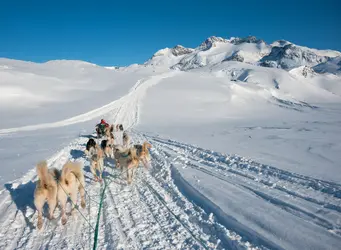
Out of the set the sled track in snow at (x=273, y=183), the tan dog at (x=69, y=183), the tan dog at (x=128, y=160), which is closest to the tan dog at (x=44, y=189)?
the tan dog at (x=69, y=183)

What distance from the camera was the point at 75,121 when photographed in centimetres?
2022

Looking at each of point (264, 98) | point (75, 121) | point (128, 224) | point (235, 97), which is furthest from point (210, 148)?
point (264, 98)

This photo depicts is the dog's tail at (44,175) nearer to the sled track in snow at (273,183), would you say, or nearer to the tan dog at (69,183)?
the tan dog at (69,183)

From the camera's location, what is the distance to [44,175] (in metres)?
4.64

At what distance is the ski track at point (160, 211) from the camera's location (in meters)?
4.31

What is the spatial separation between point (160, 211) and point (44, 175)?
2.18 metres

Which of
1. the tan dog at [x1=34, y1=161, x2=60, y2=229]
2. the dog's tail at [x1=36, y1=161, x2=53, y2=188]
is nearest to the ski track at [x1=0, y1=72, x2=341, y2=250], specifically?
the tan dog at [x1=34, y1=161, x2=60, y2=229]

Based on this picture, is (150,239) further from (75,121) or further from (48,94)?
(48,94)

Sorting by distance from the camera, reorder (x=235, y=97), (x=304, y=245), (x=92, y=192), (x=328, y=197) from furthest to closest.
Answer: (x=235, y=97) < (x=92, y=192) < (x=328, y=197) < (x=304, y=245)

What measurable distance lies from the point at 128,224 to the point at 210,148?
20.0 ft

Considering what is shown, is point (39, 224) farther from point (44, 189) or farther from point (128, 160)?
point (128, 160)

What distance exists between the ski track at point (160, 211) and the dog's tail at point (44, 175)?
2.48 feet

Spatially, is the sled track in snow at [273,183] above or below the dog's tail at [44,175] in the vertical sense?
below

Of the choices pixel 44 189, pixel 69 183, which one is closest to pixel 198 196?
pixel 69 183
